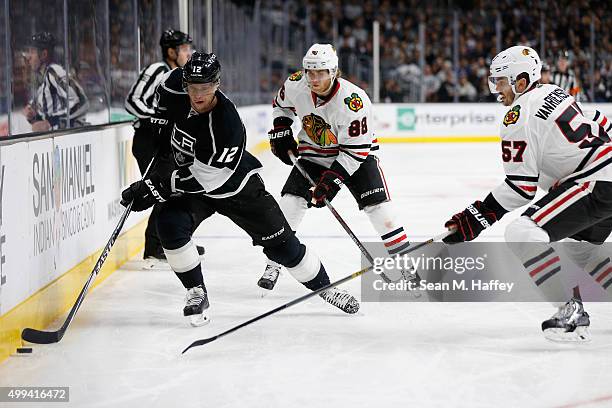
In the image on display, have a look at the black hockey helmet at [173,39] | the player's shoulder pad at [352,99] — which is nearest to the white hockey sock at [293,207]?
the player's shoulder pad at [352,99]

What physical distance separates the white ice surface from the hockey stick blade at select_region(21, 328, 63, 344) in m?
0.04

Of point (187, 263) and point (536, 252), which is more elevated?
point (536, 252)

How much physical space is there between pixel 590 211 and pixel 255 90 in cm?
934

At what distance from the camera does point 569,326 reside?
3.18 meters

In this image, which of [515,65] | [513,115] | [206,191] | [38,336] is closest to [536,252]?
[513,115]

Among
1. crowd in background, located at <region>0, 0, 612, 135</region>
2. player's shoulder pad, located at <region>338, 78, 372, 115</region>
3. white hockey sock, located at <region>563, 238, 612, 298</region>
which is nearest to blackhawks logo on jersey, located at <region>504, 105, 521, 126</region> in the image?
white hockey sock, located at <region>563, 238, 612, 298</region>

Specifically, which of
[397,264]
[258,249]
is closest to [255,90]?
[258,249]

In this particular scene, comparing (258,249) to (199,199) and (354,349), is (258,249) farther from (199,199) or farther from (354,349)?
(354,349)

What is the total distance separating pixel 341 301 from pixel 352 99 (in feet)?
2.63

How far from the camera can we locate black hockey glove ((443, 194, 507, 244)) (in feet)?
10.2

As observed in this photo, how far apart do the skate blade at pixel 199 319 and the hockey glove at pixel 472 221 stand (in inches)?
37.9

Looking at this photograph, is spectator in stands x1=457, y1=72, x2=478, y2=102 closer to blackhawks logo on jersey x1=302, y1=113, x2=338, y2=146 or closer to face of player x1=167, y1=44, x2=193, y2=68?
face of player x1=167, y1=44, x2=193, y2=68

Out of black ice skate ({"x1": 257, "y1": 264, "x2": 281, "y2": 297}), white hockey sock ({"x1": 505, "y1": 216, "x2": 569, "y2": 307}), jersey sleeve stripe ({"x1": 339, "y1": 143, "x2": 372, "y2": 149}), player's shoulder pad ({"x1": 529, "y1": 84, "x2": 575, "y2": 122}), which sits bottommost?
black ice skate ({"x1": 257, "y1": 264, "x2": 281, "y2": 297})

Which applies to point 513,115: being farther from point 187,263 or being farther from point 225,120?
point 187,263
